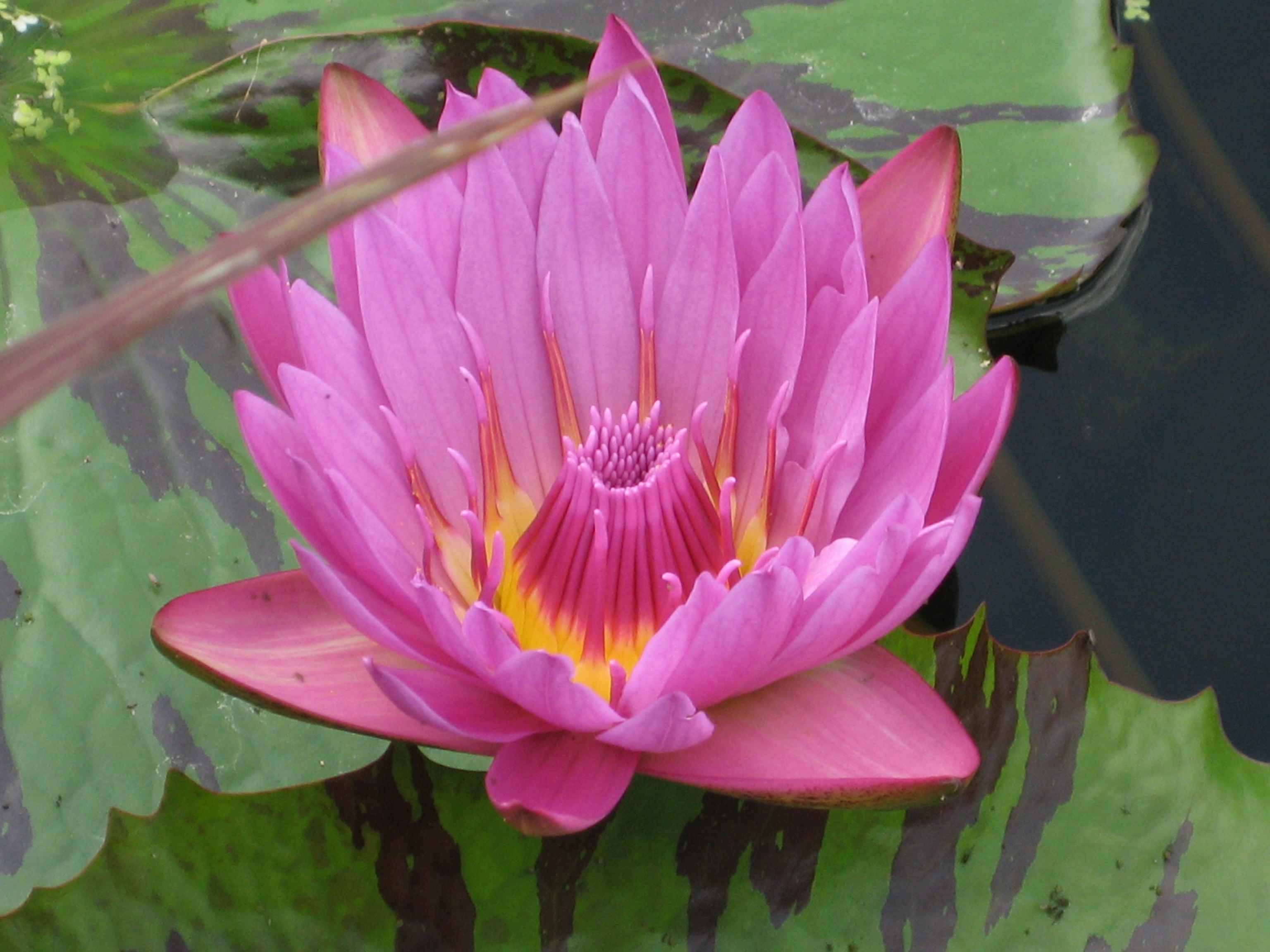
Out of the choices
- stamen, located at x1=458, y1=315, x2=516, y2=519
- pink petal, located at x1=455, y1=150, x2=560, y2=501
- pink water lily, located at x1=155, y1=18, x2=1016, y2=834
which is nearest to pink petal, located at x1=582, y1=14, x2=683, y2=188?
pink water lily, located at x1=155, y1=18, x2=1016, y2=834

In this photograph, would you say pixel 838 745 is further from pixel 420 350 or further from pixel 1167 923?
pixel 420 350

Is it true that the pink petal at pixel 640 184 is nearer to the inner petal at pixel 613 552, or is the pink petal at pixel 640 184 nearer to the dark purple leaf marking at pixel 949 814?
the inner petal at pixel 613 552

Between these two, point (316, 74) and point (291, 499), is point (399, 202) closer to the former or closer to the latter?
point (291, 499)

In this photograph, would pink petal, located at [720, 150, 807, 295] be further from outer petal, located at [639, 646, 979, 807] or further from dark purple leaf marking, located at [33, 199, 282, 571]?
dark purple leaf marking, located at [33, 199, 282, 571]

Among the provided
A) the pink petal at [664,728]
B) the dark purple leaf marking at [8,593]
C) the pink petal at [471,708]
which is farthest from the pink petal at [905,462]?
the dark purple leaf marking at [8,593]

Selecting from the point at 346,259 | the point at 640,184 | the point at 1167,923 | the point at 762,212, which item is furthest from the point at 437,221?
the point at 1167,923

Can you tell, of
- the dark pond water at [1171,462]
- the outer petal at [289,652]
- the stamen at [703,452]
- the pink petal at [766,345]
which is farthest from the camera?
the dark pond water at [1171,462]

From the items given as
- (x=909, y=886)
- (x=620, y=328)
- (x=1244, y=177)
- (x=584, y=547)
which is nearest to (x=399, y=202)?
(x=620, y=328)
